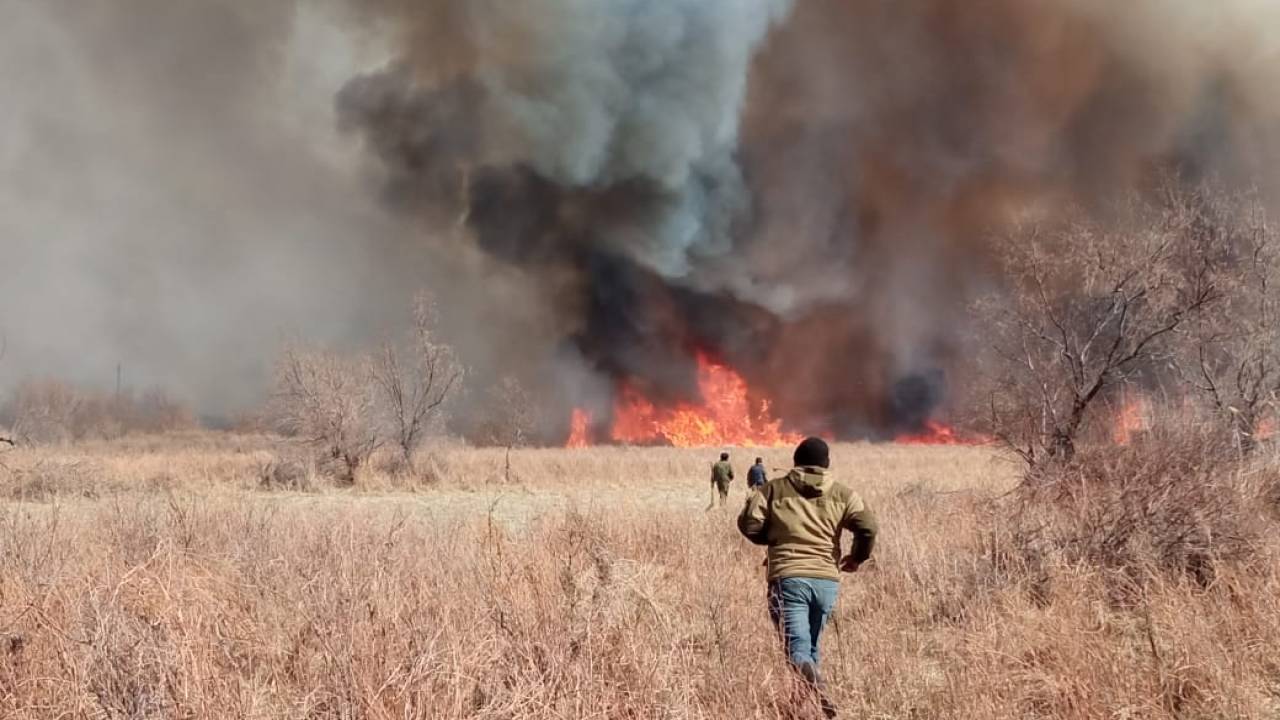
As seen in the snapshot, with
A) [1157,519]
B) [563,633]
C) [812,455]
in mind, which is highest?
[812,455]

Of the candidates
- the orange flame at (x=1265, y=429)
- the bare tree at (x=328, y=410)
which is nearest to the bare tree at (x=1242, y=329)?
→ the orange flame at (x=1265, y=429)

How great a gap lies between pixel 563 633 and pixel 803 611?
139cm

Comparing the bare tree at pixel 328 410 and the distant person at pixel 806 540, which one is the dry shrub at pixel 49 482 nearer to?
the bare tree at pixel 328 410

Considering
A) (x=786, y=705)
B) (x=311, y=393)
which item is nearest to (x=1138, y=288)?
(x=786, y=705)

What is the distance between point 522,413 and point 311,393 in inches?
769

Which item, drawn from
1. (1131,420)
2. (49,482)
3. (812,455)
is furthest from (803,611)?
(49,482)

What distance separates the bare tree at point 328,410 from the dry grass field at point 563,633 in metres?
14.9

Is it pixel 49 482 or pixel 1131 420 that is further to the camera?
pixel 49 482

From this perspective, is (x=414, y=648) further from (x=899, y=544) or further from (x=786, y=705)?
(x=899, y=544)

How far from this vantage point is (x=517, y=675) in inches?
145

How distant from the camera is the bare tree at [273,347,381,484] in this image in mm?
22375

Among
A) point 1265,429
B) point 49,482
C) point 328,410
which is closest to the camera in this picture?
point 1265,429

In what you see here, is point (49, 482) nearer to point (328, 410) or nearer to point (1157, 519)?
point (328, 410)

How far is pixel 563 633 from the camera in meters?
4.16
